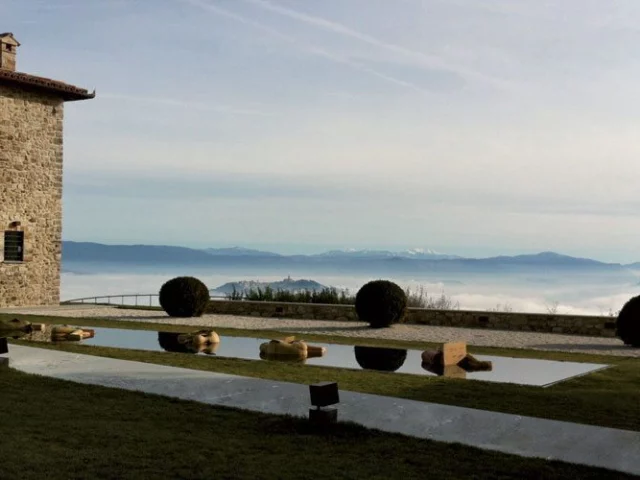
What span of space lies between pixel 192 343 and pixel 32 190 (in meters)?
14.3

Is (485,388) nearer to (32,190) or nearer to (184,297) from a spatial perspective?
(184,297)

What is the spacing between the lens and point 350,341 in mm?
17406

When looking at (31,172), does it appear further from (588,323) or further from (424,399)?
(424,399)

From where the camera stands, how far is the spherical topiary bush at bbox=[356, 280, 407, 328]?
21188 mm

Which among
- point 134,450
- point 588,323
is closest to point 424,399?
point 134,450

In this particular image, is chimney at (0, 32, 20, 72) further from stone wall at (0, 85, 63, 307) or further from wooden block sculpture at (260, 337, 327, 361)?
wooden block sculpture at (260, 337, 327, 361)

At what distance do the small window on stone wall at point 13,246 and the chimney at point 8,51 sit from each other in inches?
222

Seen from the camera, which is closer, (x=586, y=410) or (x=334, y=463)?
(x=334, y=463)

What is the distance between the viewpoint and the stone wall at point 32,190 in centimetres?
2659

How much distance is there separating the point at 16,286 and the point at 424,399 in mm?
20753

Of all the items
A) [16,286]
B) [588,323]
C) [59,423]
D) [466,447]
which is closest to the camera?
[466,447]

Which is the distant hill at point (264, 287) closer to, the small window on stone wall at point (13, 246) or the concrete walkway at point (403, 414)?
the small window on stone wall at point (13, 246)

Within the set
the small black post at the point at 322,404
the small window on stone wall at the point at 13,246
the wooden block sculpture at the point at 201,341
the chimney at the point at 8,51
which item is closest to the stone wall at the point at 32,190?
the small window on stone wall at the point at 13,246

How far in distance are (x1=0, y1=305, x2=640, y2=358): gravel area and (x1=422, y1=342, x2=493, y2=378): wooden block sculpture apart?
3.74 meters
